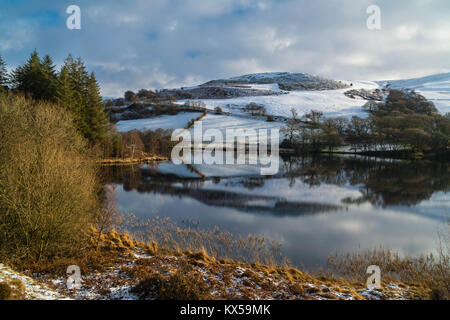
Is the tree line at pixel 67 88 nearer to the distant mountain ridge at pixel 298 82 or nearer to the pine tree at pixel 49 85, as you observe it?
the pine tree at pixel 49 85

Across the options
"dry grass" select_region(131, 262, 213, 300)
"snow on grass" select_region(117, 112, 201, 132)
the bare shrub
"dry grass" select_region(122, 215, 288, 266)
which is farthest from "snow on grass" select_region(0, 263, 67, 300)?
"snow on grass" select_region(117, 112, 201, 132)

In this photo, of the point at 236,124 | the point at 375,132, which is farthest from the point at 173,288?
the point at 236,124

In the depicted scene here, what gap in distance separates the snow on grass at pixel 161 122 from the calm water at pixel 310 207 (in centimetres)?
4575

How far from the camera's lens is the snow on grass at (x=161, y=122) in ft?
233

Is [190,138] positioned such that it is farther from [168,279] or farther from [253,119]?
[168,279]

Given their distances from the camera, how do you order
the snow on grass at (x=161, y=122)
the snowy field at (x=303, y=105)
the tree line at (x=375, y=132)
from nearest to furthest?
1. the tree line at (x=375, y=132)
2. the snow on grass at (x=161, y=122)
3. the snowy field at (x=303, y=105)

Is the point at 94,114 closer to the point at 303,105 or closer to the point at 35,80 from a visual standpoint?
the point at 35,80

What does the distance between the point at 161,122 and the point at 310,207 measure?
219ft

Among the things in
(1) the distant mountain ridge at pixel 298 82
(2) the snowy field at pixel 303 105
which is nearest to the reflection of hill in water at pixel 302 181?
(2) the snowy field at pixel 303 105

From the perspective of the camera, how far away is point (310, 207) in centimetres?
1723

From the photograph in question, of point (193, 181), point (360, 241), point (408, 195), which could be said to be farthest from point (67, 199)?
point (408, 195)

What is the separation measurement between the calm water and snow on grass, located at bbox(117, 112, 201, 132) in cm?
4575
